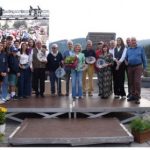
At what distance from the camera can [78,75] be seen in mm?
10023

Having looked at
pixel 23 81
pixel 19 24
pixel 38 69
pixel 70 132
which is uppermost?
pixel 19 24

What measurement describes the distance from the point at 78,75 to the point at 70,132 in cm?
329

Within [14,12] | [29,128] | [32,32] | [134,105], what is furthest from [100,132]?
[14,12]

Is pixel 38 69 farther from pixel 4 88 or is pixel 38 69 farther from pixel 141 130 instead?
pixel 141 130

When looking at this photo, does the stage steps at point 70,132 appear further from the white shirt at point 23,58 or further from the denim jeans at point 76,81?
the white shirt at point 23,58

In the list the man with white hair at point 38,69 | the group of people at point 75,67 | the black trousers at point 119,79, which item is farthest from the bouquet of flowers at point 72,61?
the black trousers at point 119,79

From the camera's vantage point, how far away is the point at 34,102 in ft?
30.4

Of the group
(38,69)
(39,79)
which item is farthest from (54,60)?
(39,79)

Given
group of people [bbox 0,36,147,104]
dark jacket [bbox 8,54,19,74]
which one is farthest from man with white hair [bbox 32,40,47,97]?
dark jacket [bbox 8,54,19,74]

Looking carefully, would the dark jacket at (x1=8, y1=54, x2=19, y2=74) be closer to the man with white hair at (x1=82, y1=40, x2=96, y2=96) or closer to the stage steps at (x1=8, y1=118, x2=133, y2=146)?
the man with white hair at (x1=82, y1=40, x2=96, y2=96)

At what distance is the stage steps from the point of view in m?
6.38

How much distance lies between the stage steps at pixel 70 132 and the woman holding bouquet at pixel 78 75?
203 cm

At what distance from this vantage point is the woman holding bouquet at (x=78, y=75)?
9945 millimetres

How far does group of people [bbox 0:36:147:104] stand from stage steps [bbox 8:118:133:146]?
1.88m
